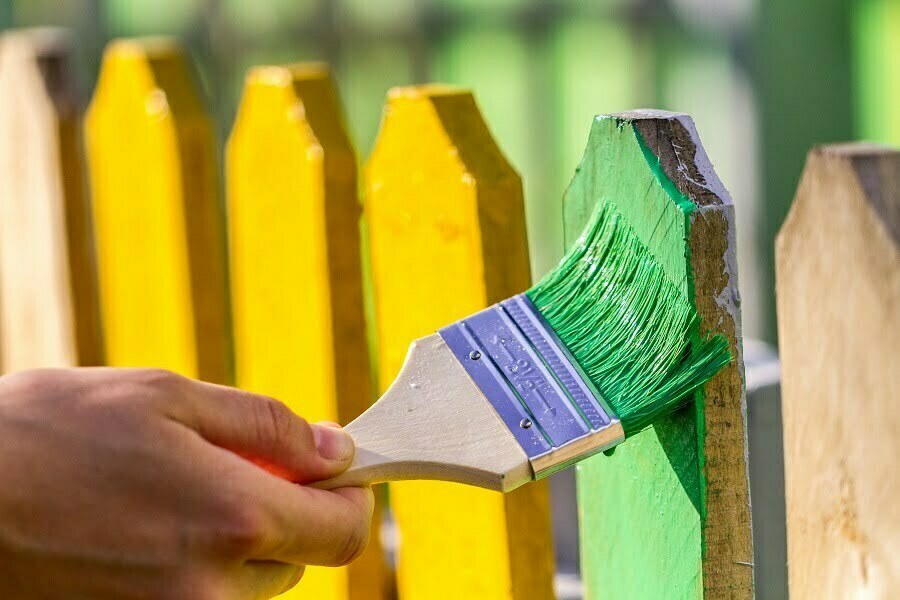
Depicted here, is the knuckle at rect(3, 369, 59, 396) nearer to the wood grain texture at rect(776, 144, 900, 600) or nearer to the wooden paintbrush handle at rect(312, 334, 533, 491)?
the wooden paintbrush handle at rect(312, 334, 533, 491)

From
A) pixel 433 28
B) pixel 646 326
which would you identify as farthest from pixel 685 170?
pixel 433 28

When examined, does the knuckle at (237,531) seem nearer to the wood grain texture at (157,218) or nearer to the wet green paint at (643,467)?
the wet green paint at (643,467)

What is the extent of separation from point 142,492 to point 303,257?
1.90 feet

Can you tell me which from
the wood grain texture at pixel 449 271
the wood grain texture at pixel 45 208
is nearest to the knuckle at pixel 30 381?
the wood grain texture at pixel 449 271

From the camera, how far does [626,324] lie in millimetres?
1170

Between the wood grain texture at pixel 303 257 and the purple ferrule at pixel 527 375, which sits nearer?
the purple ferrule at pixel 527 375

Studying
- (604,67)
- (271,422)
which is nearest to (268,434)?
(271,422)

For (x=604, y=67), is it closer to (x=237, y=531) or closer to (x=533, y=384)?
(x=533, y=384)

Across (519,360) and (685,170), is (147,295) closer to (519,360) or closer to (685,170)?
(519,360)

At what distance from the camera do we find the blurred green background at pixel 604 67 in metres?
2.77

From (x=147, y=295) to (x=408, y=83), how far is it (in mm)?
1505

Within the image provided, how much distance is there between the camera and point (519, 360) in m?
1.18

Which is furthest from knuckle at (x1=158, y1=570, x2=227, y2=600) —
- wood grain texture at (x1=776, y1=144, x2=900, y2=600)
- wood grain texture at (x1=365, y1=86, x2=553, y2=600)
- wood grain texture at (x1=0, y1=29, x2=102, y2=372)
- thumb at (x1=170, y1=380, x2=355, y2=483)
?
wood grain texture at (x1=0, y1=29, x2=102, y2=372)

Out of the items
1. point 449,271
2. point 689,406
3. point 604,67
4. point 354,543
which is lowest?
point 354,543
